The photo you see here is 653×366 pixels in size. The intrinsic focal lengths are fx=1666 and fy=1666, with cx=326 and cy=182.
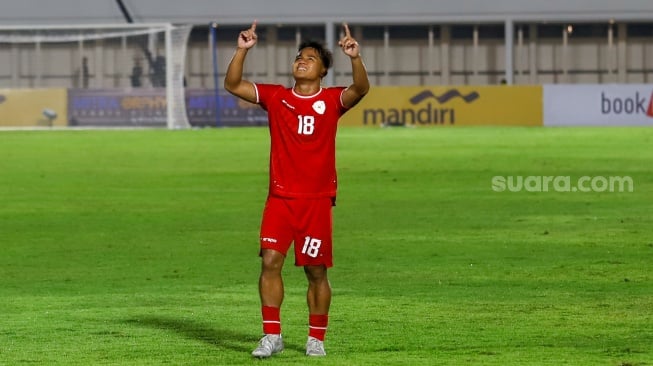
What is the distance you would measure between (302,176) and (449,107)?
150ft

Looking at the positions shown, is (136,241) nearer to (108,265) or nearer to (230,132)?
(108,265)

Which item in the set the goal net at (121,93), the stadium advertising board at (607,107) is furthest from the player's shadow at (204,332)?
the stadium advertising board at (607,107)

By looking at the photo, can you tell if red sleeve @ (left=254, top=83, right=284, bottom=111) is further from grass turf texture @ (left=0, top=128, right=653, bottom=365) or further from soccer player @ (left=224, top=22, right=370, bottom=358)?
grass turf texture @ (left=0, top=128, right=653, bottom=365)

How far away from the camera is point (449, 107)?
55.5 meters

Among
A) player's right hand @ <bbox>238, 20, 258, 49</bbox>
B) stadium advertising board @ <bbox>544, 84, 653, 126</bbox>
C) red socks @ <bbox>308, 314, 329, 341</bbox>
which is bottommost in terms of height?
red socks @ <bbox>308, 314, 329, 341</bbox>

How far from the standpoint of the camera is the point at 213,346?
10.4m

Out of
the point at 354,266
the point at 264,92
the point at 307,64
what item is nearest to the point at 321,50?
the point at 307,64

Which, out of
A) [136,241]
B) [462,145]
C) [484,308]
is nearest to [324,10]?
[462,145]

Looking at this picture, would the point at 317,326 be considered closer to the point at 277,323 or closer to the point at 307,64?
the point at 277,323

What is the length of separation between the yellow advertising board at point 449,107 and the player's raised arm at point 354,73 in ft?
145

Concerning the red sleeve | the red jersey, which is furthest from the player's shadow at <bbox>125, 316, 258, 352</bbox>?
the red sleeve

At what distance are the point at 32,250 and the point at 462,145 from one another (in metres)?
24.0

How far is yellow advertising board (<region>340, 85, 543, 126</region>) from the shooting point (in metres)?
54.8

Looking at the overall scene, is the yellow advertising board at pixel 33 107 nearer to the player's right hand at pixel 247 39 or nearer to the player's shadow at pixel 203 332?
the player's shadow at pixel 203 332
